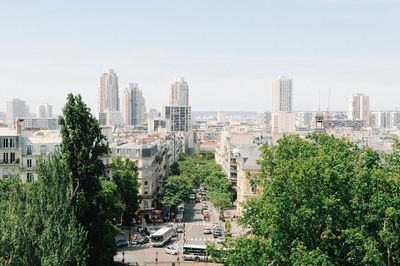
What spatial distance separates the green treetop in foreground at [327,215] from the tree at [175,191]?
178 feet

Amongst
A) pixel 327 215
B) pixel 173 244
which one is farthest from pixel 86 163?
pixel 173 244

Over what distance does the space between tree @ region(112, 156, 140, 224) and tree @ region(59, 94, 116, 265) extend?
3310cm

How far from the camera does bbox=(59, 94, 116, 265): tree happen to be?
38344mm

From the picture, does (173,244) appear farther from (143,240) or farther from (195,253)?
(195,253)

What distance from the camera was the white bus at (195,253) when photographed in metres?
58.7

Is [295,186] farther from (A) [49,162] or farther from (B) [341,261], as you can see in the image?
(A) [49,162]

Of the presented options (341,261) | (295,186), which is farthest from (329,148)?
(341,261)

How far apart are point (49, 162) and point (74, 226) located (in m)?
5.92

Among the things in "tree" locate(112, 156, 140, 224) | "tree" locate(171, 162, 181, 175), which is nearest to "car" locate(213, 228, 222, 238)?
"tree" locate(112, 156, 140, 224)

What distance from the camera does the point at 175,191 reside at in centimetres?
8738

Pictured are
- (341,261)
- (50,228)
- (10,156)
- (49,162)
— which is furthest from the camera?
(10,156)

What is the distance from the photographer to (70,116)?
128 ft

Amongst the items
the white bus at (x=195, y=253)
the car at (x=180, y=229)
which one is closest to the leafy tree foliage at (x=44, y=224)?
the white bus at (x=195, y=253)

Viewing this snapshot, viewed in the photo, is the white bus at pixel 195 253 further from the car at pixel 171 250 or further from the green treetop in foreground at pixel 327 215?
the green treetop in foreground at pixel 327 215
